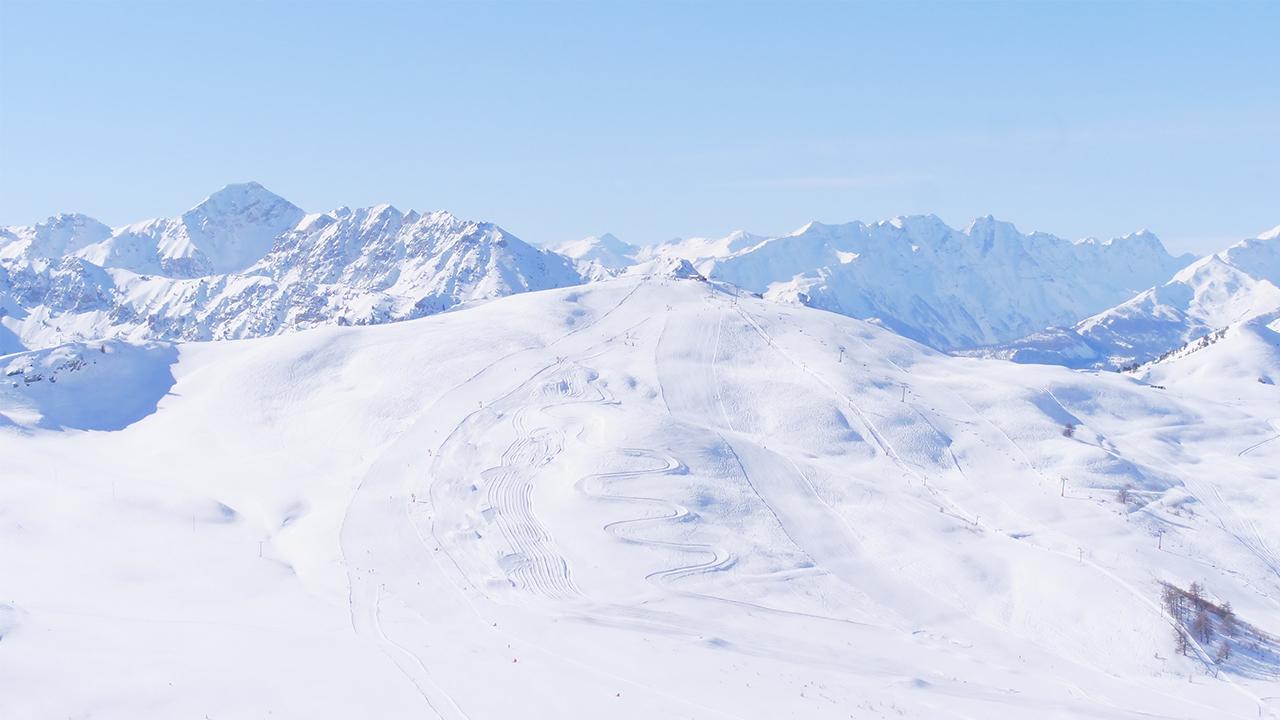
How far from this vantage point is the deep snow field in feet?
158

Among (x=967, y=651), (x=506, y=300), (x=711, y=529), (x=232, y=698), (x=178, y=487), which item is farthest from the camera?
(x=506, y=300)

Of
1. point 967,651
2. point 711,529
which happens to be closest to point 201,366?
point 711,529

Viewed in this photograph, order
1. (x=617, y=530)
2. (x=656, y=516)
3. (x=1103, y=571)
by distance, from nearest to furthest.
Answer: (x=1103, y=571)
(x=617, y=530)
(x=656, y=516)

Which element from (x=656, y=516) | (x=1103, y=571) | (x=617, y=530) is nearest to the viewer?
(x=1103, y=571)

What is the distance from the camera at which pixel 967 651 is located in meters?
59.0

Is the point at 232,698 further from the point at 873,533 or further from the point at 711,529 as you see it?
the point at 873,533

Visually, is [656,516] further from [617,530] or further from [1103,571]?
[1103,571]

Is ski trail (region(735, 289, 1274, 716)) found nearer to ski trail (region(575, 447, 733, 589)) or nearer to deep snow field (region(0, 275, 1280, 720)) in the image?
deep snow field (region(0, 275, 1280, 720))

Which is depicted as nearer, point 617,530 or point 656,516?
point 617,530

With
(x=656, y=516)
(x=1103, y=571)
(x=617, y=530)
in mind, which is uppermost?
(x=656, y=516)

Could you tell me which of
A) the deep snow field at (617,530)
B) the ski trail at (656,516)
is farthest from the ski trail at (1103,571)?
the ski trail at (656,516)

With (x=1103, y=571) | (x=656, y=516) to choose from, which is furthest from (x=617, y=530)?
(x=1103, y=571)

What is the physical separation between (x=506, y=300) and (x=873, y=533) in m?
97.3

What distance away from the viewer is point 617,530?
238 feet
